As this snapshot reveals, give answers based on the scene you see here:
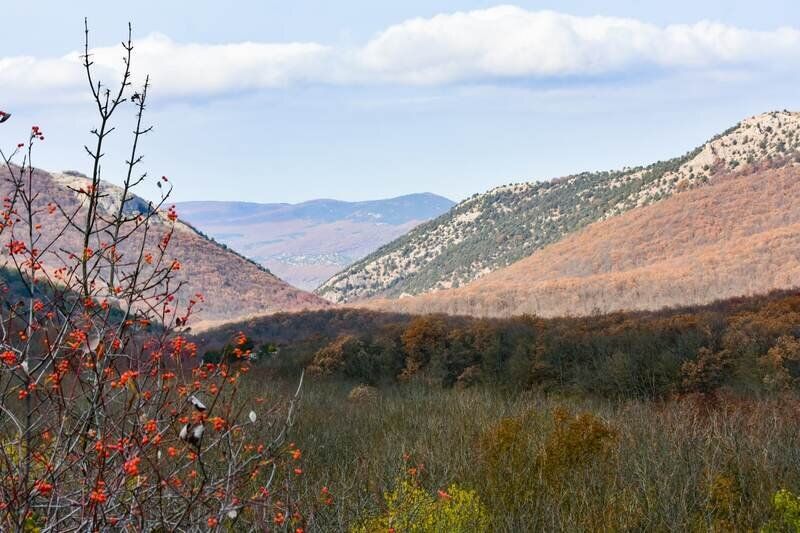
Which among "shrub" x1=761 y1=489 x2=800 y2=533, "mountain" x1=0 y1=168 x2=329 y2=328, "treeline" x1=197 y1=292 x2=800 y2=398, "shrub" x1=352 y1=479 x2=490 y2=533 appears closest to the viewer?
"shrub" x1=761 y1=489 x2=800 y2=533

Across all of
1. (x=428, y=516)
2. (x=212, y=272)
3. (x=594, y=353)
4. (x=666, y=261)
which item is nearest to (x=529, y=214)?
(x=212, y=272)

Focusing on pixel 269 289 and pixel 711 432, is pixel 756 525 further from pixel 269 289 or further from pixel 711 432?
pixel 269 289

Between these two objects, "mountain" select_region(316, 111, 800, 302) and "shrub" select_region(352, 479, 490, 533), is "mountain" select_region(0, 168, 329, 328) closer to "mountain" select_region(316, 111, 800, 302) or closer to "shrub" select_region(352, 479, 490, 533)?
"mountain" select_region(316, 111, 800, 302)

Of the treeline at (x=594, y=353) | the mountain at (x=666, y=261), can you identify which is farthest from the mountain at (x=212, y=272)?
the treeline at (x=594, y=353)

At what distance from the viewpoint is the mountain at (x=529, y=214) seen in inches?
3839

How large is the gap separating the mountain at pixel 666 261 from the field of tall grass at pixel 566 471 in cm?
2265

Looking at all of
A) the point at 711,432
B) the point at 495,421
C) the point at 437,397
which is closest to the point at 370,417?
the point at 437,397

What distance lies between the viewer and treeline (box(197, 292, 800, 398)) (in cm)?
1891

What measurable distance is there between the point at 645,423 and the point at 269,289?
350 feet

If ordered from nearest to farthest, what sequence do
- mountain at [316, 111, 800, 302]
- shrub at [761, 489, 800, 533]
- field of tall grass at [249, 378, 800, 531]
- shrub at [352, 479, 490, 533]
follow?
1. shrub at [761, 489, 800, 533]
2. shrub at [352, 479, 490, 533]
3. field of tall grass at [249, 378, 800, 531]
4. mountain at [316, 111, 800, 302]

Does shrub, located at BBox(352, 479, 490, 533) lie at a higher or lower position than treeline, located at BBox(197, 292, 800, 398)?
higher

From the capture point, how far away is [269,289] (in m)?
→ 117

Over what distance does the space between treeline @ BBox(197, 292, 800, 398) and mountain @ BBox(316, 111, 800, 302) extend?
7230 cm

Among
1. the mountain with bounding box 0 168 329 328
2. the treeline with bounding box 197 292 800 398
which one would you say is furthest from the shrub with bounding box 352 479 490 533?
the mountain with bounding box 0 168 329 328
